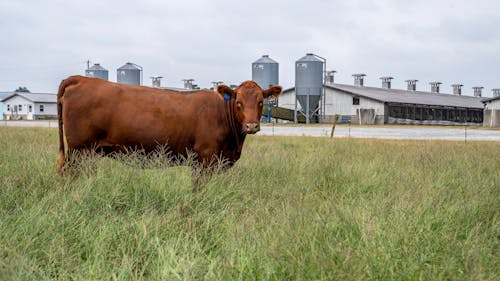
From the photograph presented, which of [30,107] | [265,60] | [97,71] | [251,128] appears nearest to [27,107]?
[30,107]

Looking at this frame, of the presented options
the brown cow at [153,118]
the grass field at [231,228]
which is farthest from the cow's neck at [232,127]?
the grass field at [231,228]

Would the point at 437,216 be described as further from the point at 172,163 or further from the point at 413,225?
the point at 172,163

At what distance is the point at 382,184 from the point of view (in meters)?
6.46

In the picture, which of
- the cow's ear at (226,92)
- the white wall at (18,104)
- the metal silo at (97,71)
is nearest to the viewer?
the cow's ear at (226,92)

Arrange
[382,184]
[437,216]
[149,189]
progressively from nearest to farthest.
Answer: [437,216] → [149,189] → [382,184]

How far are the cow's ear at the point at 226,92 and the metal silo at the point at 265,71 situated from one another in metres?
38.5

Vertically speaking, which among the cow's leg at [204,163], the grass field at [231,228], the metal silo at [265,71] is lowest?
the grass field at [231,228]

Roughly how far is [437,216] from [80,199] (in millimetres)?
3256

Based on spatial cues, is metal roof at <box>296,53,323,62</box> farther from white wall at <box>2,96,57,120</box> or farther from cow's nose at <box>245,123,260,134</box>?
cow's nose at <box>245,123,260,134</box>

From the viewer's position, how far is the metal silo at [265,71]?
4534 cm

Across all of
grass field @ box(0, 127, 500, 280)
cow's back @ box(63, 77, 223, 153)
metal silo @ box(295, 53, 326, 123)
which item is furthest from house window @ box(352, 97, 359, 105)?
cow's back @ box(63, 77, 223, 153)

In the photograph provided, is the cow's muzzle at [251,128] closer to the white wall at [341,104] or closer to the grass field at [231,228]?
the grass field at [231,228]

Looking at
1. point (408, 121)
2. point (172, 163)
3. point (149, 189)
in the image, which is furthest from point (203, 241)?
point (408, 121)

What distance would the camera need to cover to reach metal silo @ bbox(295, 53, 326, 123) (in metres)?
42.9
